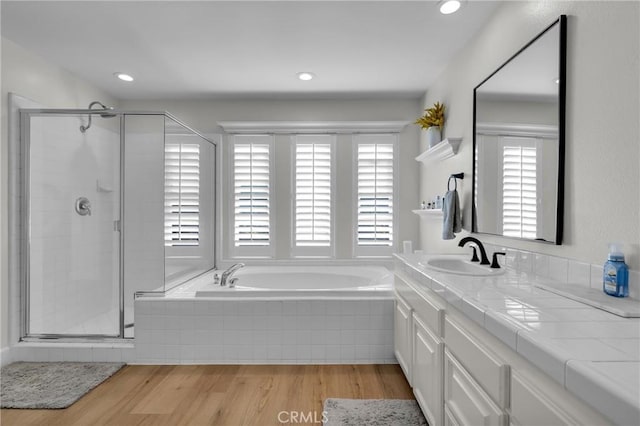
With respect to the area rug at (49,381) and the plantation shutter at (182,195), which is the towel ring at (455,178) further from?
the area rug at (49,381)

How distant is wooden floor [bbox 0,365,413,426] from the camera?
1842 mm

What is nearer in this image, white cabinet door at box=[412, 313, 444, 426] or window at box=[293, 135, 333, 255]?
white cabinet door at box=[412, 313, 444, 426]

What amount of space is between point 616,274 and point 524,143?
32.4 inches

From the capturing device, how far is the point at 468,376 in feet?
3.87

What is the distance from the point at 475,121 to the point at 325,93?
5.53 feet

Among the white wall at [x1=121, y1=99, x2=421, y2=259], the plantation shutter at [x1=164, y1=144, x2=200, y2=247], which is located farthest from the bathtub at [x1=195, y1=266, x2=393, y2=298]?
the plantation shutter at [x1=164, y1=144, x2=200, y2=247]

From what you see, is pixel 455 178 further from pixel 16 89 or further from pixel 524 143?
pixel 16 89

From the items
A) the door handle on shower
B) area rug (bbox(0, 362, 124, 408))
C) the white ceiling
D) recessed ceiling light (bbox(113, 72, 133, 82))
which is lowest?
area rug (bbox(0, 362, 124, 408))

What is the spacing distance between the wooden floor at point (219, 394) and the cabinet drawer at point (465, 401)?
31.2 inches

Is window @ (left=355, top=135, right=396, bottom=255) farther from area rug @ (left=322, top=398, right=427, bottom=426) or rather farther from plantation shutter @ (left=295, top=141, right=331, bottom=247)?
area rug @ (left=322, top=398, right=427, bottom=426)

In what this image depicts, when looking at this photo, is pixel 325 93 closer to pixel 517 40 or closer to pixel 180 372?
pixel 517 40

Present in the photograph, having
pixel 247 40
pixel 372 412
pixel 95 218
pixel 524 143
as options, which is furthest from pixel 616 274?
pixel 95 218

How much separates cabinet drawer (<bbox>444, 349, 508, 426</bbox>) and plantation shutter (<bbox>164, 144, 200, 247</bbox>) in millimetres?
2443

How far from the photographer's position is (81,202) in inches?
113
